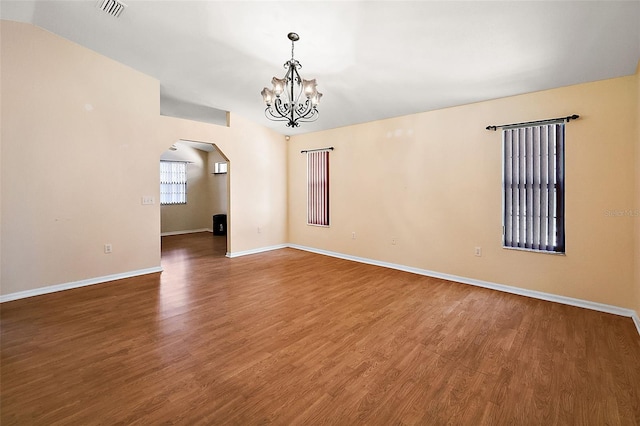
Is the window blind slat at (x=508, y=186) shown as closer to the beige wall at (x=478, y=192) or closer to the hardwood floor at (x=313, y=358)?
the beige wall at (x=478, y=192)

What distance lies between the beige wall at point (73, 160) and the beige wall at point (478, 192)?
332cm

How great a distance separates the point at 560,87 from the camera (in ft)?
10.8

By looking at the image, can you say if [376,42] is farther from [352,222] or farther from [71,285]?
[71,285]

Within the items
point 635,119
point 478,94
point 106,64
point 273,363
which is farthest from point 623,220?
point 106,64

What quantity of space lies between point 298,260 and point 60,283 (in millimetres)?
3583

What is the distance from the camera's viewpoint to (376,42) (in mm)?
2949

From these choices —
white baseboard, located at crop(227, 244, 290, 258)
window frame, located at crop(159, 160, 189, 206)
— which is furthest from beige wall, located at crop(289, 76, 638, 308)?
window frame, located at crop(159, 160, 189, 206)

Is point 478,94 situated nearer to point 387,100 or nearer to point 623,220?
point 387,100

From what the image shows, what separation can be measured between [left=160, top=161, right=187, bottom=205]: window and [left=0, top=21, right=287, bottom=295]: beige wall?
4.33 meters

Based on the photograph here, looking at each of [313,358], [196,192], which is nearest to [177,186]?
[196,192]

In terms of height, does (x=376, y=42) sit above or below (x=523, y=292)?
above

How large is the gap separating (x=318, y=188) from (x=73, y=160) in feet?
13.7

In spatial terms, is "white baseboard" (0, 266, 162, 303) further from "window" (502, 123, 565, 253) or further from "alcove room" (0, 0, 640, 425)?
"window" (502, 123, 565, 253)

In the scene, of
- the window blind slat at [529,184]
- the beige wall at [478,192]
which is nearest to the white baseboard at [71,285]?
Result: the beige wall at [478,192]
